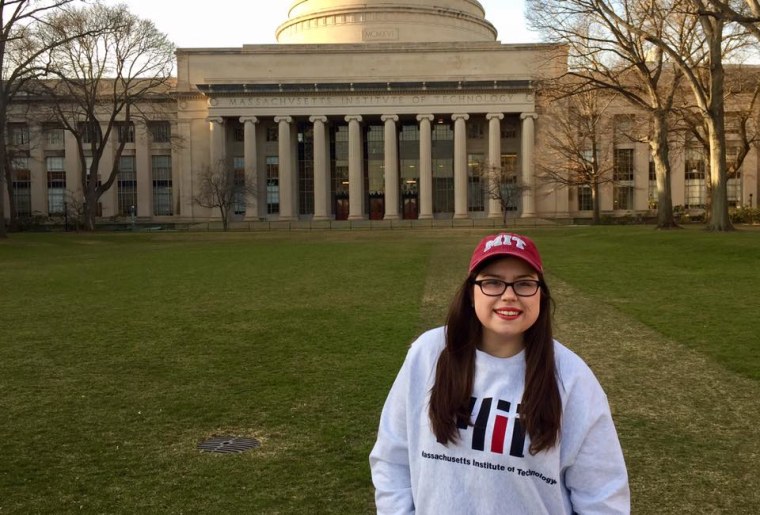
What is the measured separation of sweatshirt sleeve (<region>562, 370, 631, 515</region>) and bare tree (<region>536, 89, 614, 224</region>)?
197 feet

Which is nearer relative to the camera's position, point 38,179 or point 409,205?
point 409,205

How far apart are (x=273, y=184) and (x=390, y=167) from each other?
1313cm

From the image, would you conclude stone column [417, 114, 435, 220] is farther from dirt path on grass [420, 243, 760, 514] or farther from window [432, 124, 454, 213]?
dirt path on grass [420, 243, 760, 514]

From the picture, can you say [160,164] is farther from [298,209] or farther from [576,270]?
[576,270]

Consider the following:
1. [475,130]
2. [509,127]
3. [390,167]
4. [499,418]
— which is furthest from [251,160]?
[499,418]

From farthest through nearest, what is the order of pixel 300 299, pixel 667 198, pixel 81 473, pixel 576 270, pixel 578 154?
1. pixel 578 154
2. pixel 667 198
3. pixel 576 270
4. pixel 300 299
5. pixel 81 473

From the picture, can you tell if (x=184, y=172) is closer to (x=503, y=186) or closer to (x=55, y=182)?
(x=55, y=182)

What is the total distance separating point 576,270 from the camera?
861 inches

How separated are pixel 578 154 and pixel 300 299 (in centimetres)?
5137

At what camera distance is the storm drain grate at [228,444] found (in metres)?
6.66

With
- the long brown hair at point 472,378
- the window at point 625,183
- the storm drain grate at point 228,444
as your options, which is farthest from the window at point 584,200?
the long brown hair at point 472,378

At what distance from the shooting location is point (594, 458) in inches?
113

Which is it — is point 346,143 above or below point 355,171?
above

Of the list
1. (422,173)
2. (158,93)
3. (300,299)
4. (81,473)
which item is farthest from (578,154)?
(81,473)
